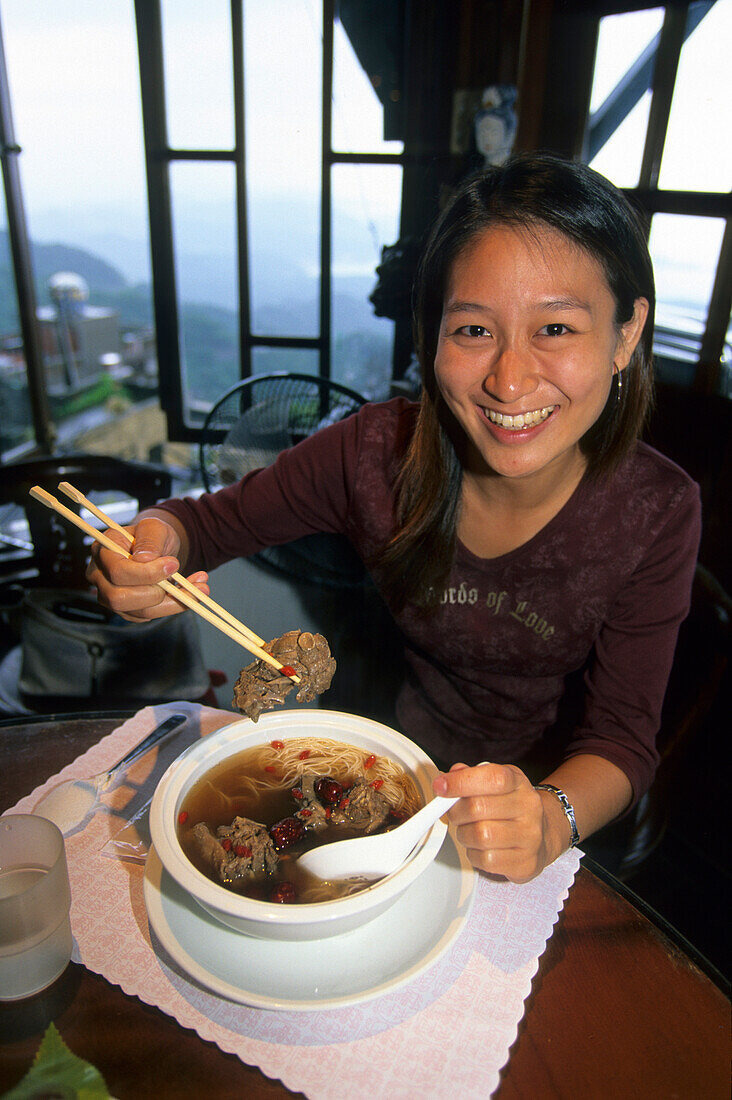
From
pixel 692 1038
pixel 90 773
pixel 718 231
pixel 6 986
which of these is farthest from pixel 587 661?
pixel 718 231

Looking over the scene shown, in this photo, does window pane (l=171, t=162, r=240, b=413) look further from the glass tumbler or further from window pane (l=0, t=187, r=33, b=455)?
the glass tumbler

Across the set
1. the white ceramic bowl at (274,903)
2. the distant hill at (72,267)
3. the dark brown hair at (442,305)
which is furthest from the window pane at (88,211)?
the white ceramic bowl at (274,903)

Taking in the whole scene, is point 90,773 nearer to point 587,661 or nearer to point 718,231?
point 587,661

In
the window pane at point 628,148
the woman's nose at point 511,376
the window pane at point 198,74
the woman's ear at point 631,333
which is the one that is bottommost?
the woman's nose at point 511,376

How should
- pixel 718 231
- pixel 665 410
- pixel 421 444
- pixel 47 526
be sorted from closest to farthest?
pixel 421 444, pixel 47 526, pixel 718 231, pixel 665 410

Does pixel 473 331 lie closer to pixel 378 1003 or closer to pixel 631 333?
pixel 631 333

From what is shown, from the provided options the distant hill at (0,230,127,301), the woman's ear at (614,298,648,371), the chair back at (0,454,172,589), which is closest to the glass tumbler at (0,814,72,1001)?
the woman's ear at (614,298,648,371)

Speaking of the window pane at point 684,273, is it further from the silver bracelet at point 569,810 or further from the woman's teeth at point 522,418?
the silver bracelet at point 569,810
